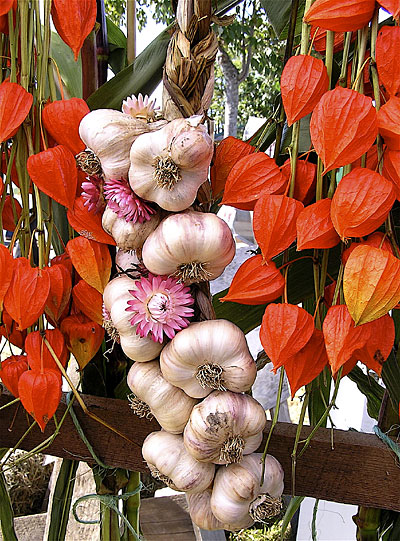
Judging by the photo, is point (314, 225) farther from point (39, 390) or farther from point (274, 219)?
point (39, 390)

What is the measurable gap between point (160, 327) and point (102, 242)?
8 cm

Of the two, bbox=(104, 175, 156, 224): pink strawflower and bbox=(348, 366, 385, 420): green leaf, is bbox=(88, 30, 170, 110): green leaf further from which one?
bbox=(348, 366, 385, 420): green leaf

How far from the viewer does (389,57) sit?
227 millimetres

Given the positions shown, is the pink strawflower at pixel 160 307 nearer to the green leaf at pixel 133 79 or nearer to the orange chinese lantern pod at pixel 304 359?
the orange chinese lantern pod at pixel 304 359

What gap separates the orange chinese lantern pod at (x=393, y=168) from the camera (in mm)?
225

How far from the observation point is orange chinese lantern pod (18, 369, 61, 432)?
1.03ft

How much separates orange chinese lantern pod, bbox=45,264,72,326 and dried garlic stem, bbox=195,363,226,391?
11cm

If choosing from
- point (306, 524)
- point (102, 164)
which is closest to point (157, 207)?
point (102, 164)

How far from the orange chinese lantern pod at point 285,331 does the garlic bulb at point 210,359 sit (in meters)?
0.02

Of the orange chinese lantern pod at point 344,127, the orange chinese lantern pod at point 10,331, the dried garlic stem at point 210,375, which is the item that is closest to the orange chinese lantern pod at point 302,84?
the orange chinese lantern pod at point 344,127

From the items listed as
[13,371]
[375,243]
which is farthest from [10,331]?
[375,243]

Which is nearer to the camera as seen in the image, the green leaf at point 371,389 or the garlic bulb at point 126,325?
the garlic bulb at point 126,325

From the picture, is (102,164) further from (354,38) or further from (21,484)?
(21,484)

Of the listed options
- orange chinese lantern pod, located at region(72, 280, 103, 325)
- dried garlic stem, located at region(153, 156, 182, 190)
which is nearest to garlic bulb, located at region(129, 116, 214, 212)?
dried garlic stem, located at region(153, 156, 182, 190)
